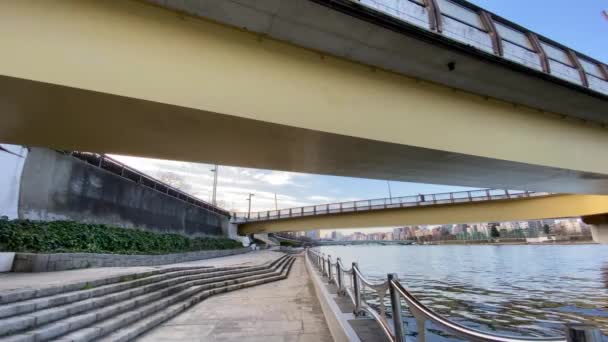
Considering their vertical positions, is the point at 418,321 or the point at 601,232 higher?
the point at 601,232

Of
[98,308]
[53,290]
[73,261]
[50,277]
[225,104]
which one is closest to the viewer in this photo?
[225,104]

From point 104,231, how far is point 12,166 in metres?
4.54

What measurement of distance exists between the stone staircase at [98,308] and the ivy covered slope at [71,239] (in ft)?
15.1

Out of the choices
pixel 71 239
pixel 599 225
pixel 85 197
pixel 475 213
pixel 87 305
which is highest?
pixel 85 197

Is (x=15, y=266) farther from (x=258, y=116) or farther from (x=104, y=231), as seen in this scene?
(x=258, y=116)

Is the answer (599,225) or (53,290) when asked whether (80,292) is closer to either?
(53,290)

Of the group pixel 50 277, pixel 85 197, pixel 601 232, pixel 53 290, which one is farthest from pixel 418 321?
pixel 601 232

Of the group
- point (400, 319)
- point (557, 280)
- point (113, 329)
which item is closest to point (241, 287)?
point (113, 329)

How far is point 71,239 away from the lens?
36.0 ft

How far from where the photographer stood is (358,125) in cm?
436

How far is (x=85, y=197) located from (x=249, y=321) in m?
13.2

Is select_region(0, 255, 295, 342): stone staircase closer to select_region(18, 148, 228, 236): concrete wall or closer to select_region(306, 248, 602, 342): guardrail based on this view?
select_region(306, 248, 602, 342): guardrail

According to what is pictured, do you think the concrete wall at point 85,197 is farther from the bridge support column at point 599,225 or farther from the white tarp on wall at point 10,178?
the bridge support column at point 599,225

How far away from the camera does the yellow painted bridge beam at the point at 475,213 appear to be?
49.8 feet
